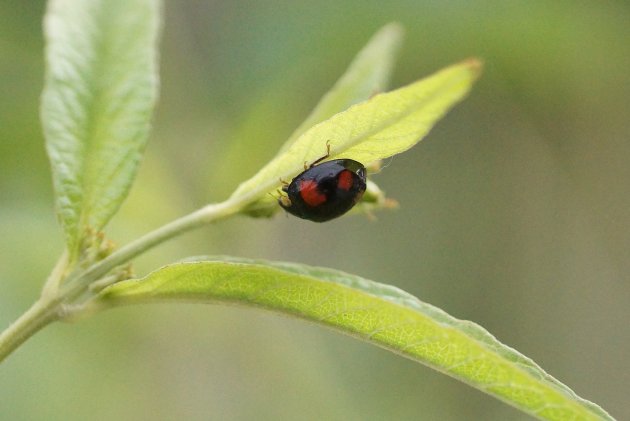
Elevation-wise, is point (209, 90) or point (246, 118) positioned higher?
point (209, 90)

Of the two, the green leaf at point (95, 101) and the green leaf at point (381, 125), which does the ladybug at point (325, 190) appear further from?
the green leaf at point (95, 101)

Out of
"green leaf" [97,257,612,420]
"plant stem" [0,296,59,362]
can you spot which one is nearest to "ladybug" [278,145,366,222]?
"green leaf" [97,257,612,420]

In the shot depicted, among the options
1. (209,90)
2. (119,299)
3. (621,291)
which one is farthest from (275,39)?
(621,291)

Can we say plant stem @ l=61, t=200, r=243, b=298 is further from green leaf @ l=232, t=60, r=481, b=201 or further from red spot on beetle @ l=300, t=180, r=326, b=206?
red spot on beetle @ l=300, t=180, r=326, b=206

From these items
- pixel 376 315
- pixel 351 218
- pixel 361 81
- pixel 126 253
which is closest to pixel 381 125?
pixel 376 315

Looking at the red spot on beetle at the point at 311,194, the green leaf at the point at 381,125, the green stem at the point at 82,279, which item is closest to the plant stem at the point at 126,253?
the green stem at the point at 82,279

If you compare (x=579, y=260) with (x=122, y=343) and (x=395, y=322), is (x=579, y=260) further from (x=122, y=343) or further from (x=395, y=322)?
(x=395, y=322)
